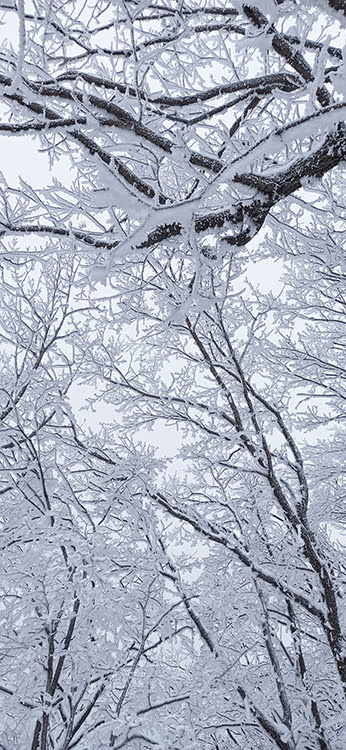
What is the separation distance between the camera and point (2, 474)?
4.52 metres

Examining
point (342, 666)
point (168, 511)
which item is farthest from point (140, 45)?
point (342, 666)

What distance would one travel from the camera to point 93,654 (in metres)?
3.50

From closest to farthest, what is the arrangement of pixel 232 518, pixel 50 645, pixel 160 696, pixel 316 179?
pixel 316 179 → pixel 50 645 → pixel 160 696 → pixel 232 518

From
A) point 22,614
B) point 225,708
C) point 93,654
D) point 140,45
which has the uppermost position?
point 140,45

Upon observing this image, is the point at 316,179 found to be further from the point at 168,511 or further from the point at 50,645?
the point at 168,511

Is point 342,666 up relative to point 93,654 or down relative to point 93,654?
down

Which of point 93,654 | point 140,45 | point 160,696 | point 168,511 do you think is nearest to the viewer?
point 140,45

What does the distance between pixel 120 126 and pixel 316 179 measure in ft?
2.76

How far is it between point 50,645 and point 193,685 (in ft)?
5.19

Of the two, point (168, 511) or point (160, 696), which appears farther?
point (168, 511)

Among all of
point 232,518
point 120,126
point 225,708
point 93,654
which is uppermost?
point 120,126

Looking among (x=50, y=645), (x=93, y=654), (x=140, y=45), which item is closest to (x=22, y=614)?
(x=50, y=645)

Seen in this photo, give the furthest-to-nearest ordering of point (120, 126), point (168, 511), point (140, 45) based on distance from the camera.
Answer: point (168, 511), point (140, 45), point (120, 126)

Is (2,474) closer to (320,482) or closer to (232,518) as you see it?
(232,518)
